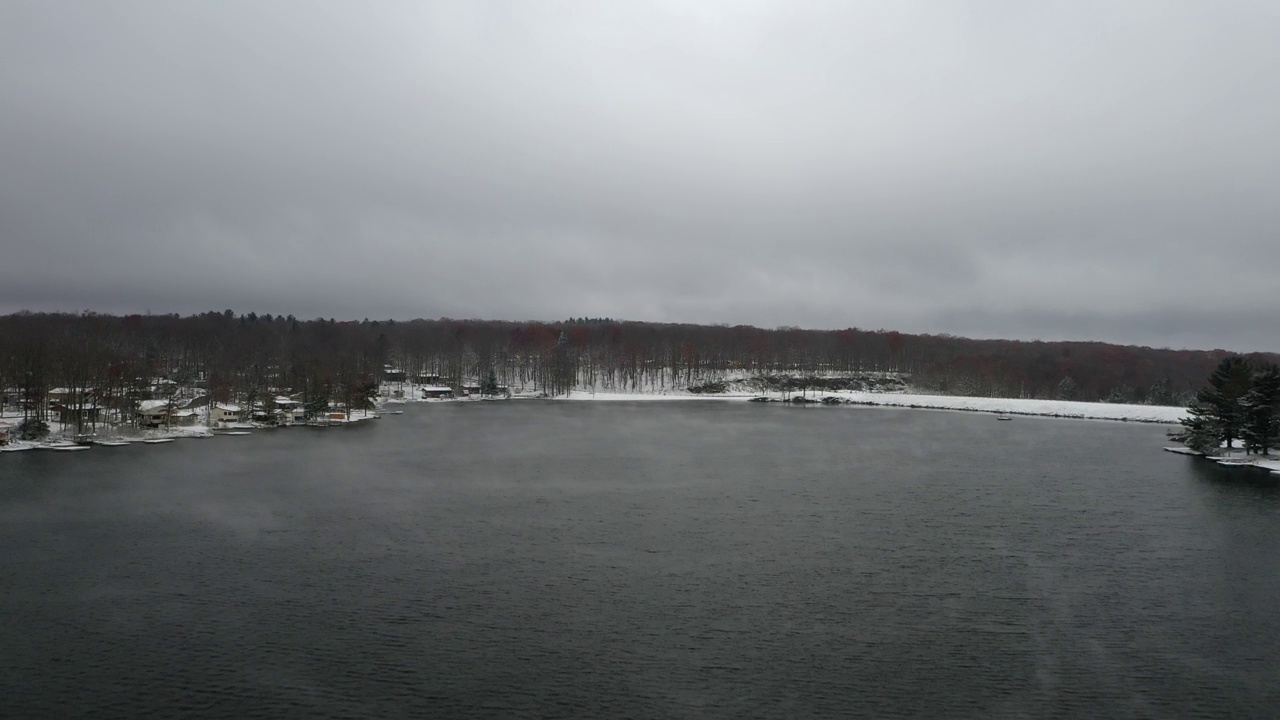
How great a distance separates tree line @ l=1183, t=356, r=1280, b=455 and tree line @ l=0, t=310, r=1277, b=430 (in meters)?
45.5

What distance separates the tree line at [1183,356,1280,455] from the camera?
→ 38531mm

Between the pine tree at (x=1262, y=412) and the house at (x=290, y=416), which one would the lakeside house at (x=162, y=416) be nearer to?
the house at (x=290, y=416)

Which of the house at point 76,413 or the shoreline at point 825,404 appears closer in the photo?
the house at point 76,413

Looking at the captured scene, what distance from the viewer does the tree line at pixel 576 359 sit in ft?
263

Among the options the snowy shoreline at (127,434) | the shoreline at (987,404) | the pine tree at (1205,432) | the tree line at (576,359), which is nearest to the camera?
the pine tree at (1205,432)

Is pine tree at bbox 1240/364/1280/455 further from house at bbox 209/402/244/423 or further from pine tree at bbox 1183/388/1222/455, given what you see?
A: house at bbox 209/402/244/423

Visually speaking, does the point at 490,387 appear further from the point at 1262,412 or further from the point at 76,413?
the point at 1262,412

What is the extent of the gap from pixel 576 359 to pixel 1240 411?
92.0m

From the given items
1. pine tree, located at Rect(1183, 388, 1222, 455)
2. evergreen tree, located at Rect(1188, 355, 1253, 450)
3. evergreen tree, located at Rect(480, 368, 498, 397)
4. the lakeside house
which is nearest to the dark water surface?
evergreen tree, located at Rect(1188, 355, 1253, 450)

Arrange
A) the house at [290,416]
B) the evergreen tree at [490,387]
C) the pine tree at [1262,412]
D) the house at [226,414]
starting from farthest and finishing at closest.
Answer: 1. the evergreen tree at [490,387]
2. the house at [290,416]
3. the house at [226,414]
4. the pine tree at [1262,412]

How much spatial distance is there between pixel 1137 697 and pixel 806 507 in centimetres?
1449

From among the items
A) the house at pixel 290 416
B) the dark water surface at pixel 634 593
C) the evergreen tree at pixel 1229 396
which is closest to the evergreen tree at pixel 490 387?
the house at pixel 290 416

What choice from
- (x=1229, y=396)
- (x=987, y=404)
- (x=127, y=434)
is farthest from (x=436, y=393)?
(x=1229, y=396)

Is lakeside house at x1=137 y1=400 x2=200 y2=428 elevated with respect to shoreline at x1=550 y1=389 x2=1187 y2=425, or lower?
lower
